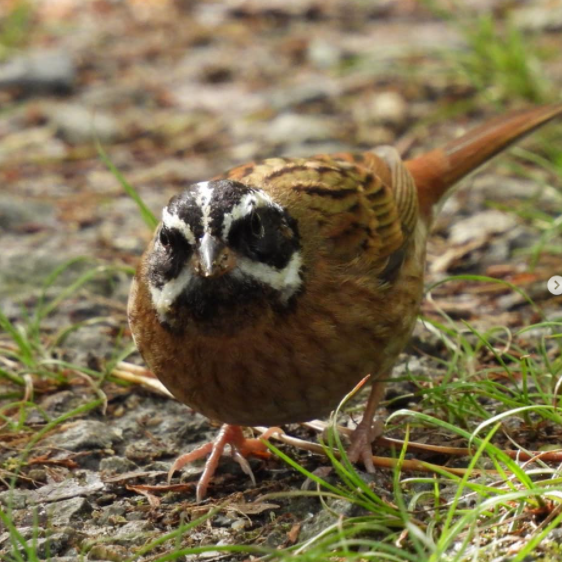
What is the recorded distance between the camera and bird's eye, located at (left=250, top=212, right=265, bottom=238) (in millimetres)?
3566

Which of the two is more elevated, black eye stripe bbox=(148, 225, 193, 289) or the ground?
black eye stripe bbox=(148, 225, 193, 289)

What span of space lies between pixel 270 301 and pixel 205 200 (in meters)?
0.45

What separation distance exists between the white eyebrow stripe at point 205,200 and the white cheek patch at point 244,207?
0.06 m

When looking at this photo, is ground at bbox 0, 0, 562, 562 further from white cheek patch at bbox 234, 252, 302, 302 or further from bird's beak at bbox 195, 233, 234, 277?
bird's beak at bbox 195, 233, 234, 277

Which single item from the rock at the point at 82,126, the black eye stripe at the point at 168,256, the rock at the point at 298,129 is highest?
the black eye stripe at the point at 168,256

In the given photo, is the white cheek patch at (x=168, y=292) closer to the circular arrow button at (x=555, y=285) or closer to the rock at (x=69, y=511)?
the rock at (x=69, y=511)

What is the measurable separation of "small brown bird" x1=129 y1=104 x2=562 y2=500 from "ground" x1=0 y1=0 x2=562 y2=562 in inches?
10.5

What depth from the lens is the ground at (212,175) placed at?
3.46 m

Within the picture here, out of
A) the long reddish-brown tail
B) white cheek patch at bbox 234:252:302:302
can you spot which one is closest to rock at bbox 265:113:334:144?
the long reddish-brown tail

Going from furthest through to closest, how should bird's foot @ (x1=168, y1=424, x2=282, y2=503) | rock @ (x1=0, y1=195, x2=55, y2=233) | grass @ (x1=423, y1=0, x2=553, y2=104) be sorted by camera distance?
1. grass @ (x1=423, y1=0, x2=553, y2=104)
2. rock @ (x1=0, y1=195, x2=55, y2=233)
3. bird's foot @ (x1=168, y1=424, x2=282, y2=503)

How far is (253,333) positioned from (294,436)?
838mm

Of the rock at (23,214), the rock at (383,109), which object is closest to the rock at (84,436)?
the rock at (23,214)

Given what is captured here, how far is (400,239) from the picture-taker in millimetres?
4594

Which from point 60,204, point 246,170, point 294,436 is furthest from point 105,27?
point 294,436
